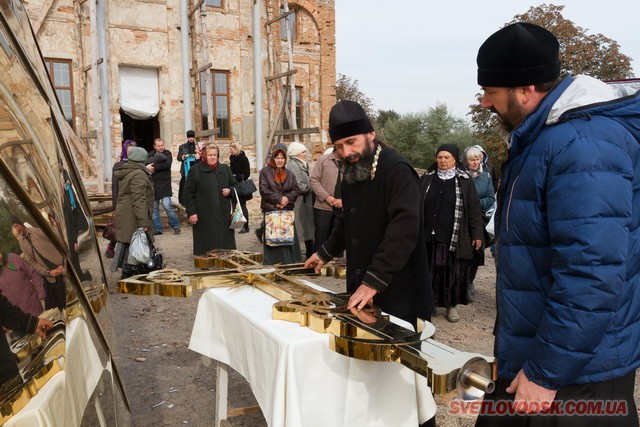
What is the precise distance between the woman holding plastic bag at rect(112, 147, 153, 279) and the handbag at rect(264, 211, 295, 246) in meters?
1.47

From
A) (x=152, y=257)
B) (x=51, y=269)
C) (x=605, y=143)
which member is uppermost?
(x=605, y=143)

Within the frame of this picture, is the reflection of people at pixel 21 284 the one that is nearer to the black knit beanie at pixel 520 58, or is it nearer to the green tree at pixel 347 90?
the black knit beanie at pixel 520 58

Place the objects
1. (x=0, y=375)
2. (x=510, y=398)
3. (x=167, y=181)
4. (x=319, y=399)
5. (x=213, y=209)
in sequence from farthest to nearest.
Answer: (x=167, y=181) < (x=213, y=209) < (x=319, y=399) < (x=510, y=398) < (x=0, y=375)

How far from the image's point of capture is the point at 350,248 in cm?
311

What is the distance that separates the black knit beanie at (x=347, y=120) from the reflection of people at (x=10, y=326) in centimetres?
219

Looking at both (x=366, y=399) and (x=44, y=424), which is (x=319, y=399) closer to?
(x=366, y=399)

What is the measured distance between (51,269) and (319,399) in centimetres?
156

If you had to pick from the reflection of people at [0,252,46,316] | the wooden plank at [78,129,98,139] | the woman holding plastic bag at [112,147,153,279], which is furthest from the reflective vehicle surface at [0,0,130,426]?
the wooden plank at [78,129,98,139]

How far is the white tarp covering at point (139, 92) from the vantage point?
16.2 m

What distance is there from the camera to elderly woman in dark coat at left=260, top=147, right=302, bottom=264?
715 cm

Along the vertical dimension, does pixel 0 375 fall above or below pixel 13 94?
below

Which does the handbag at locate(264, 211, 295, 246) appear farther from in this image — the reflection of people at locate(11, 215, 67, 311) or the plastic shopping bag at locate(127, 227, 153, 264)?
the reflection of people at locate(11, 215, 67, 311)

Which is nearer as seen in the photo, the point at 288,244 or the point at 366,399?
the point at 366,399

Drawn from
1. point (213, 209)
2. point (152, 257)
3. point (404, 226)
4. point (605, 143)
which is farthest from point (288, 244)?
point (605, 143)
